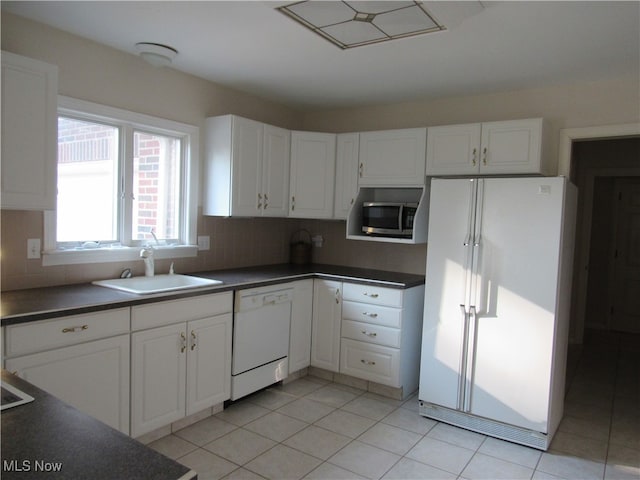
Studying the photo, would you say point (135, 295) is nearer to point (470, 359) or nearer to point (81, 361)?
point (81, 361)

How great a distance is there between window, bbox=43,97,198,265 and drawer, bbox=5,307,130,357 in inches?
26.7

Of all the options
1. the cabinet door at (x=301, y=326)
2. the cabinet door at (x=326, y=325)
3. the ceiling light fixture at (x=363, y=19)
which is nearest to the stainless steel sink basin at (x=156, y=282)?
the cabinet door at (x=301, y=326)

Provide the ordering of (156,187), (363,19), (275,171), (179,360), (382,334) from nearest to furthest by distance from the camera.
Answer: (363,19) < (179,360) < (156,187) < (382,334) < (275,171)

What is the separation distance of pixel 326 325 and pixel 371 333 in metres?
0.42

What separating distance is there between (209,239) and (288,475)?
201 centimetres

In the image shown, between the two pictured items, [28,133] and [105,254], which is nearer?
[28,133]

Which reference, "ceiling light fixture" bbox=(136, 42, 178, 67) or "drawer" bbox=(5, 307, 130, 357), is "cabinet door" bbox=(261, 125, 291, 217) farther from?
"drawer" bbox=(5, 307, 130, 357)

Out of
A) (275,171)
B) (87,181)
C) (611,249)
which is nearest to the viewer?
(87,181)

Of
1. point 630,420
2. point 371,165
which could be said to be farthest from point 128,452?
point 630,420

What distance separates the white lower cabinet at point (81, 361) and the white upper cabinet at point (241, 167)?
56.1 inches

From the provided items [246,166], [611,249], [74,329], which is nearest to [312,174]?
[246,166]

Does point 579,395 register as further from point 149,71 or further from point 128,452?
point 149,71

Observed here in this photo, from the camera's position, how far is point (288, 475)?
8.14 feet

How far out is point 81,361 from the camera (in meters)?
2.30
